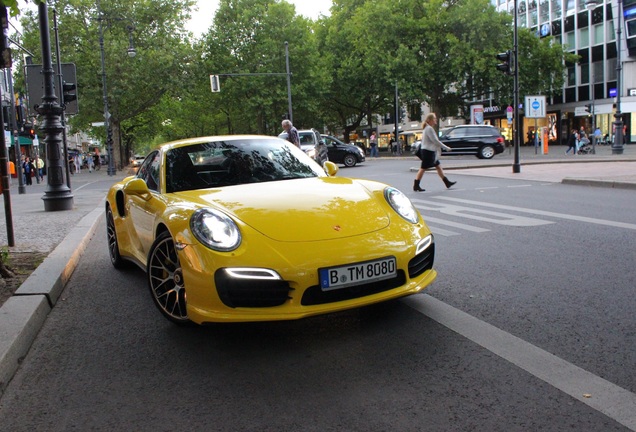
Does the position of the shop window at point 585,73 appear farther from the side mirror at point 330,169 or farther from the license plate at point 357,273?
the license plate at point 357,273

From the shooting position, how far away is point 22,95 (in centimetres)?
4738

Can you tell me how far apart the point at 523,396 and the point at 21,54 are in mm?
49467

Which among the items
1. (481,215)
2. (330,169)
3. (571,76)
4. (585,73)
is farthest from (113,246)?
(571,76)

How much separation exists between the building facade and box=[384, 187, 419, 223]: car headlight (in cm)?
4427

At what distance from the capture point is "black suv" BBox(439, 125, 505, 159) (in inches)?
1199

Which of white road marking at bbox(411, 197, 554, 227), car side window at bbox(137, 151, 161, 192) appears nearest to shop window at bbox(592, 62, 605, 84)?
white road marking at bbox(411, 197, 554, 227)

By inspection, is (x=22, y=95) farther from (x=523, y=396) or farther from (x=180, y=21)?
(x=523, y=396)

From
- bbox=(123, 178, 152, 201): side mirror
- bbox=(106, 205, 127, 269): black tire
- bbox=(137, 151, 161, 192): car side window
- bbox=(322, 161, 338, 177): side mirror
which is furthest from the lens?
bbox=(106, 205, 127, 269): black tire

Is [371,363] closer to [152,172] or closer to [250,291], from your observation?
[250,291]

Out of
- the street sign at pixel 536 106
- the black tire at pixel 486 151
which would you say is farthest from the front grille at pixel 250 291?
the black tire at pixel 486 151

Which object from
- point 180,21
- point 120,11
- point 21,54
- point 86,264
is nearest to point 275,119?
point 180,21

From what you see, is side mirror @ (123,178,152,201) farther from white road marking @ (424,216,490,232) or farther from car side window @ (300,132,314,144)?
car side window @ (300,132,314,144)

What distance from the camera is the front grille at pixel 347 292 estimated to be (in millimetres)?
3473

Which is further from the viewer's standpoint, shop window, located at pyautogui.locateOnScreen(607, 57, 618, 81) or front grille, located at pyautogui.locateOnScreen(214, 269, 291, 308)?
shop window, located at pyautogui.locateOnScreen(607, 57, 618, 81)
